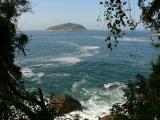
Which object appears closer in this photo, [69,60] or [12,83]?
[12,83]

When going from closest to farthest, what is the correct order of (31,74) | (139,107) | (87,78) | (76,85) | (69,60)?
(139,107)
(76,85)
(87,78)
(31,74)
(69,60)

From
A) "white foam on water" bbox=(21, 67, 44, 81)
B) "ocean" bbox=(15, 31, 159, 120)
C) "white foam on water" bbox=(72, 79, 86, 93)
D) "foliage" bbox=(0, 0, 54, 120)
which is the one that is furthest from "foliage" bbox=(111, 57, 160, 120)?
"white foam on water" bbox=(21, 67, 44, 81)

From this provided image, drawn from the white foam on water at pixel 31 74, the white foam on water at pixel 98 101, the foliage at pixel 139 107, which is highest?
the foliage at pixel 139 107

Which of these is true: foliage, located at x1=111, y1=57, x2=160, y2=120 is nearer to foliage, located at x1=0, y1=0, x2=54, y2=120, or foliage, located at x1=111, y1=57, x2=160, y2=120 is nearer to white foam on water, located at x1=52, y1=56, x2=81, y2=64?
foliage, located at x1=0, y1=0, x2=54, y2=120

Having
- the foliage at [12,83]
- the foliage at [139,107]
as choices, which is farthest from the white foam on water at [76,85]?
the foliage at [139,107]

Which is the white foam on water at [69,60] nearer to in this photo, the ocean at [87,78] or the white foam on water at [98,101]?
the ocean at [87,78]

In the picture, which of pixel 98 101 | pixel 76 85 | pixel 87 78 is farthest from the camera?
pixel 87 78

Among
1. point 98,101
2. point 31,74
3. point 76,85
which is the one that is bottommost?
point 98,101

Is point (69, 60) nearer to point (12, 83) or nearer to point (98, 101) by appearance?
point (98, 101)

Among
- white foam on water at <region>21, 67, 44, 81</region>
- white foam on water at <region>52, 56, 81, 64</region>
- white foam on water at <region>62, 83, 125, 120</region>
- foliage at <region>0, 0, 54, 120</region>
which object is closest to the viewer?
foliage at <region>0, 0, 54, 120</region>

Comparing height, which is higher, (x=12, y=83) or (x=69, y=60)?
(x=12, y=83)

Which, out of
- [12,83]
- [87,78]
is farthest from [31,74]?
[12,83]

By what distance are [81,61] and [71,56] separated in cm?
996

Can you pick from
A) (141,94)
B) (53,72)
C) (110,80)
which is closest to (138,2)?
(141,94)
